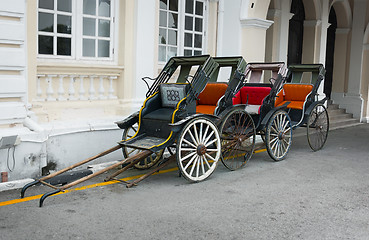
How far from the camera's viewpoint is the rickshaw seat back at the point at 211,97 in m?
7.44

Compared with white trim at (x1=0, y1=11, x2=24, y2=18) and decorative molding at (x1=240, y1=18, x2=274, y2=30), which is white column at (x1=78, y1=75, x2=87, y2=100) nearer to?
white trim at (x1=0, y1=11, x2=24, y2=18)

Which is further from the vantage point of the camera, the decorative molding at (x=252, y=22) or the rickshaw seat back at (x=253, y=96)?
the decorative molding at (x=252, y=22)

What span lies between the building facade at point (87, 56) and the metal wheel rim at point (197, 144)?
194 centimetres

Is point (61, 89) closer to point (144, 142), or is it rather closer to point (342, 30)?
point (144, 142)

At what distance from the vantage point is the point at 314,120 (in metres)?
9.00

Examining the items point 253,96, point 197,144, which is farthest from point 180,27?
point 197,144

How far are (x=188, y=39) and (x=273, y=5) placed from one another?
410 centimetres

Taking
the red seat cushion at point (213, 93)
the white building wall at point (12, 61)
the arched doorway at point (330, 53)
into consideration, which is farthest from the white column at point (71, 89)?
the arched doorway at point (330, 53)

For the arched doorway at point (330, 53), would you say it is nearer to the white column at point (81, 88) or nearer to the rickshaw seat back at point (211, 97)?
the rickshaw seat back at point (211, 97)

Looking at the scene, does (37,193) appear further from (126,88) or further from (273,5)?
(273,5)

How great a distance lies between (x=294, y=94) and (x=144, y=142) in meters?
4.33

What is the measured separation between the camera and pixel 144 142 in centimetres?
611

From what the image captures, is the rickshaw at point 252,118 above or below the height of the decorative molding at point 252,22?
below

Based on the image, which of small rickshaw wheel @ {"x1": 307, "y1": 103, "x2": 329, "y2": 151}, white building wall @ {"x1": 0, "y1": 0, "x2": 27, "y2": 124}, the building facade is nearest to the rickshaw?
small rickshaw wheel @ {"x1": 307, "y1": 103, "x2": 329, "y2": 151}
